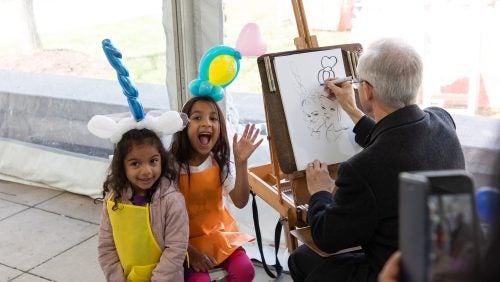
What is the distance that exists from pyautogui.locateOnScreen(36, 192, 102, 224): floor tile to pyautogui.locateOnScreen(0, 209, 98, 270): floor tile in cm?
6

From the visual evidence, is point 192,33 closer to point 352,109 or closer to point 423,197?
point 352,109

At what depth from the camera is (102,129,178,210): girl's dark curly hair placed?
223cm

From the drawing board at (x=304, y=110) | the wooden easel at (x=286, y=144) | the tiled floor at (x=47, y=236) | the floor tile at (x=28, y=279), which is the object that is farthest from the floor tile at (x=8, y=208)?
the drawing board at (x=304, y=110)

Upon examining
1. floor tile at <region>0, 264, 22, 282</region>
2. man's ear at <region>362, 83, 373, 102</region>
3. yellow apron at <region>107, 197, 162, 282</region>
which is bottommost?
floor tile at <region>0, 264, 22, 282</region>

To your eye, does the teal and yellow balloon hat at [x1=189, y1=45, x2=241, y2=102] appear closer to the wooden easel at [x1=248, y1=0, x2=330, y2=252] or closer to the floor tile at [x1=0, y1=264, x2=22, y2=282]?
Result: the wooden easel at [x1=248, y1=0, x2=330, y2=252]

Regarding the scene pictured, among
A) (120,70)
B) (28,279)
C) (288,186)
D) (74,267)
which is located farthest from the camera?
(74,267)

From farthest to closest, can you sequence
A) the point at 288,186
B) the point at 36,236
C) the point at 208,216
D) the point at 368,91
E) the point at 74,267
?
1. the point at 36,236
2. the point at 74,267
3. the point at 288,186
4. the point at 208,216
5. the point at 368,91

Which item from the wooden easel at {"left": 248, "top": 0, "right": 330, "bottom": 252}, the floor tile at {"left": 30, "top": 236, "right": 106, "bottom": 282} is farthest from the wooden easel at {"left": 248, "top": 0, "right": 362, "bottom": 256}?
the floor tile at {"left": 30, "top": 236, "right": 106, "bottom": 282}

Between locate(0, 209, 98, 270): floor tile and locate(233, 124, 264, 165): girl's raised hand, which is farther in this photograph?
locate(0, 209, 98, 270): floor tile

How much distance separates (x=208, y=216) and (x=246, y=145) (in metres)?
0.36

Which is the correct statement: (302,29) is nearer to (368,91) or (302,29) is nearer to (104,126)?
(368,91)

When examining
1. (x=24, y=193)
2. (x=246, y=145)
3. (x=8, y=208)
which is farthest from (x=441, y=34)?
(x=24, y=193)

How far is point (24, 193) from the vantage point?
421 centimetres

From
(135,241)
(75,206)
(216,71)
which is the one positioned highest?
(216,71)
